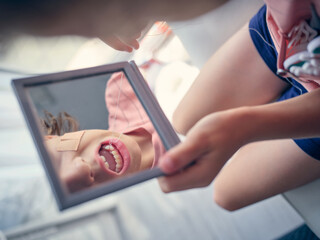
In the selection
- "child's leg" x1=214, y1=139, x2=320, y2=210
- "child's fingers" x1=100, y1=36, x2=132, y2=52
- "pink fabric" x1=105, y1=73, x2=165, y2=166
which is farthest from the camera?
"child's leg" x1=214, y1=139, x2=320, y2=210

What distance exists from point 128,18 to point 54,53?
11 centimetres

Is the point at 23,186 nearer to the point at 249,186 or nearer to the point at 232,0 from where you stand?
the point at 249,186

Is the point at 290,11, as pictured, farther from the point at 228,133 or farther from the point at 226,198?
the point at 226,198

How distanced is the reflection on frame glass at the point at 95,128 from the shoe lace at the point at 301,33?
0.26 m

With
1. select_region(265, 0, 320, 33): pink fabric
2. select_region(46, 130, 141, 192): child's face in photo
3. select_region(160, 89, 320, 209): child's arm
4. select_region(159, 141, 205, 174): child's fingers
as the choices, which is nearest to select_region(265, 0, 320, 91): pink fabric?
select_region(265, 0, 320, 33): pink fabric

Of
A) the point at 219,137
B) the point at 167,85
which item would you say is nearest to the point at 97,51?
the point at 219,137

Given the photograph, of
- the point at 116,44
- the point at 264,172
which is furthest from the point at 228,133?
the point at 264,172

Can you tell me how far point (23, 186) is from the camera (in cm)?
84

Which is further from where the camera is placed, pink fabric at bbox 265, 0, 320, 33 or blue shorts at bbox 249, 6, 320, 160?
blue shorts at bbox 249, 6, 320, 160

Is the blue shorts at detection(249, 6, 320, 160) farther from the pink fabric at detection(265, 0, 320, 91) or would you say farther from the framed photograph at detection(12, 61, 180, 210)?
the framed photograph at detection(12, 61, 180, 210)

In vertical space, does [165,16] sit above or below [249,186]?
above

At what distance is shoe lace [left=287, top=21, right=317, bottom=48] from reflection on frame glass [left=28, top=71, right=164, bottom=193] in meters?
0.26

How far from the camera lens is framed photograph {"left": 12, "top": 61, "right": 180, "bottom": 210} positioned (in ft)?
1.19

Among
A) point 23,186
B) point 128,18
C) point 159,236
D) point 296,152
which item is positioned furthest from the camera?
point 159,236
